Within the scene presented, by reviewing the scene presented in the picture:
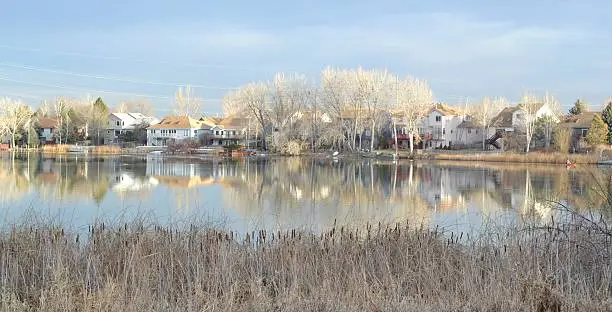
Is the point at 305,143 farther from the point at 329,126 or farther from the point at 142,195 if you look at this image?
the point at 142,195

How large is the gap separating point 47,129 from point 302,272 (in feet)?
341

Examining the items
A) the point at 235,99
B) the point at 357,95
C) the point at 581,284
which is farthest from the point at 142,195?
the point at 235,99

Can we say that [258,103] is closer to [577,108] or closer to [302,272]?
[577,108]

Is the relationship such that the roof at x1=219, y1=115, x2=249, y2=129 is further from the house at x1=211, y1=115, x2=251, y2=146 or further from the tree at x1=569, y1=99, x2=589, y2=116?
the tree at x1=569, y1=99, x2=589, y2=116

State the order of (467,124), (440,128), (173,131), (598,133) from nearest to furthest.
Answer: (598,133) → (467,124) → (440,128) → (173,131)

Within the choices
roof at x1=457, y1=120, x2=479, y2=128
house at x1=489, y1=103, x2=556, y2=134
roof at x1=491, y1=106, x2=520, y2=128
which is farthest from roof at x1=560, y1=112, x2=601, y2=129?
roof at x1=457, y1=120, x2=479, y2=128

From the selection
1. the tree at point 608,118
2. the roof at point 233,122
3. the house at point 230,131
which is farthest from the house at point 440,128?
the roof at point 233,122

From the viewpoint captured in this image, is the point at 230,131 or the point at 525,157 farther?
the point at 230,131

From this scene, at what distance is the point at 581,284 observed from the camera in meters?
6.97

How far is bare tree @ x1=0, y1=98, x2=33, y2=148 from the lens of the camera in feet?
275

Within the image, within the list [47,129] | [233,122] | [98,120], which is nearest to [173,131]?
[233,122]

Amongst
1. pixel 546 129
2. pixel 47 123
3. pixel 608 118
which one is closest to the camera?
pixel 608 118

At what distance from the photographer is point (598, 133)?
56.5 metres

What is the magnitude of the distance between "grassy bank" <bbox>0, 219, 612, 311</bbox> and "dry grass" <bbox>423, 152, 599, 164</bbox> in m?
45.2
